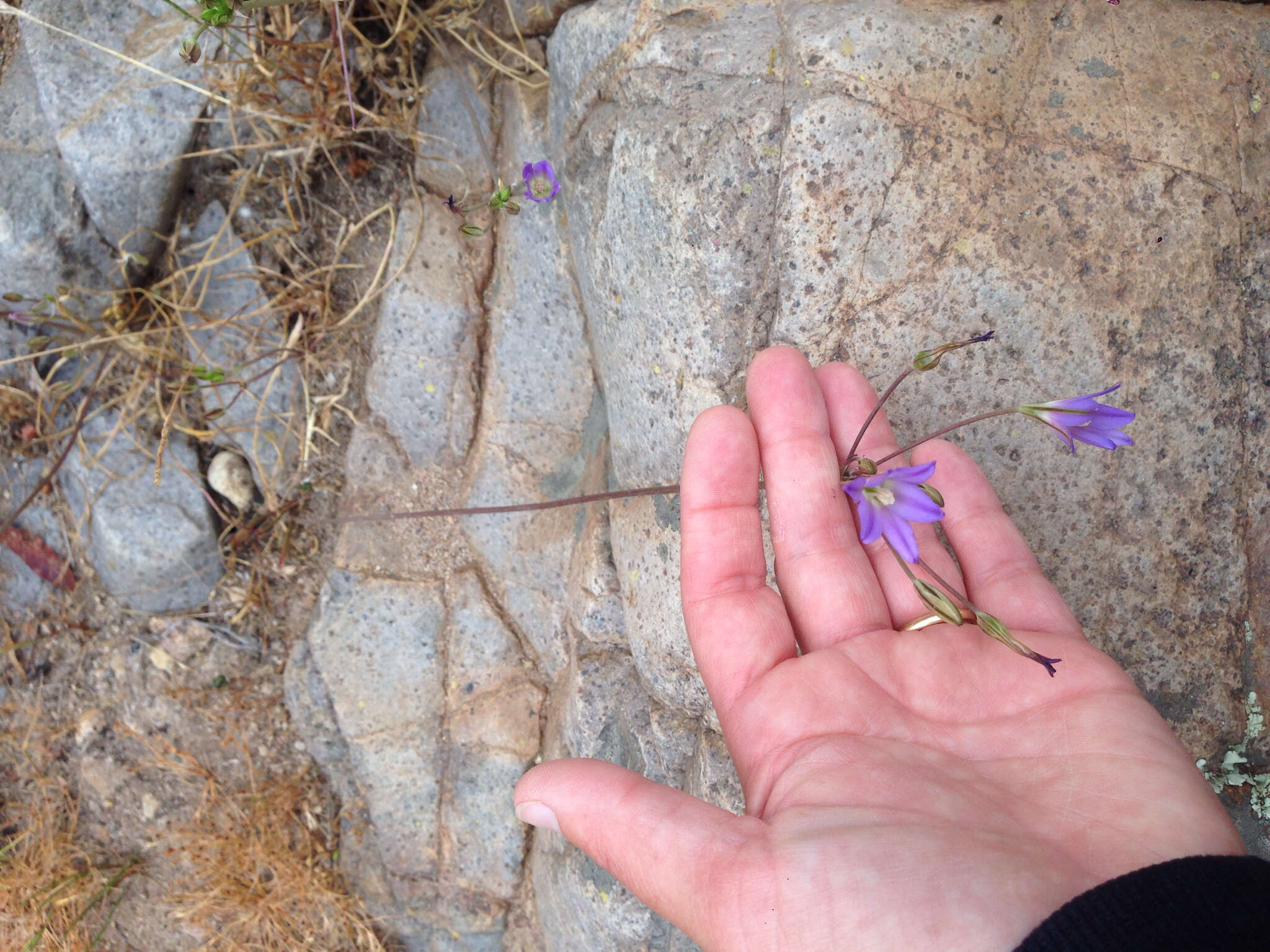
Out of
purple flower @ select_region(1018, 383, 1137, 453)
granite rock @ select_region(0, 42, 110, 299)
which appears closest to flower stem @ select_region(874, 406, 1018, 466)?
purple flower @ select_region(1018, 383, 1137, 453)

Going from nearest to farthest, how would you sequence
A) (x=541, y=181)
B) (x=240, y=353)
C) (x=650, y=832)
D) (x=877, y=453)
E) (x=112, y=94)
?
(x=650, y=832) → (x=877, y=453) → (x=541, y=181) → (x=112, y=94) → (x=240, y=353)

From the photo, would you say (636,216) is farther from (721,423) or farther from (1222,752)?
(1222,752)

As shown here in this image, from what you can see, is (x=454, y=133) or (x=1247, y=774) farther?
(x=454, y=133)

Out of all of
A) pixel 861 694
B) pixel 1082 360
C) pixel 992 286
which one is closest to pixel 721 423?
pixel 861 694

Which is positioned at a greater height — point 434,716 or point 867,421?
point 867,421

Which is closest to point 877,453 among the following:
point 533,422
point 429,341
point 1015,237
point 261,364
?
point 1015,237

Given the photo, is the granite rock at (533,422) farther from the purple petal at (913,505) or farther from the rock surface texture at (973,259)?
the purple petal at (913,505)

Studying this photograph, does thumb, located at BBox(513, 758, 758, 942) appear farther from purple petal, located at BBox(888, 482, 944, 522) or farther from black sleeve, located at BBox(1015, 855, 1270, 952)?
purple petal, located at BBox(888, 482, 944, 522)

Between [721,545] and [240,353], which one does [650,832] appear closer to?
[721,545]
